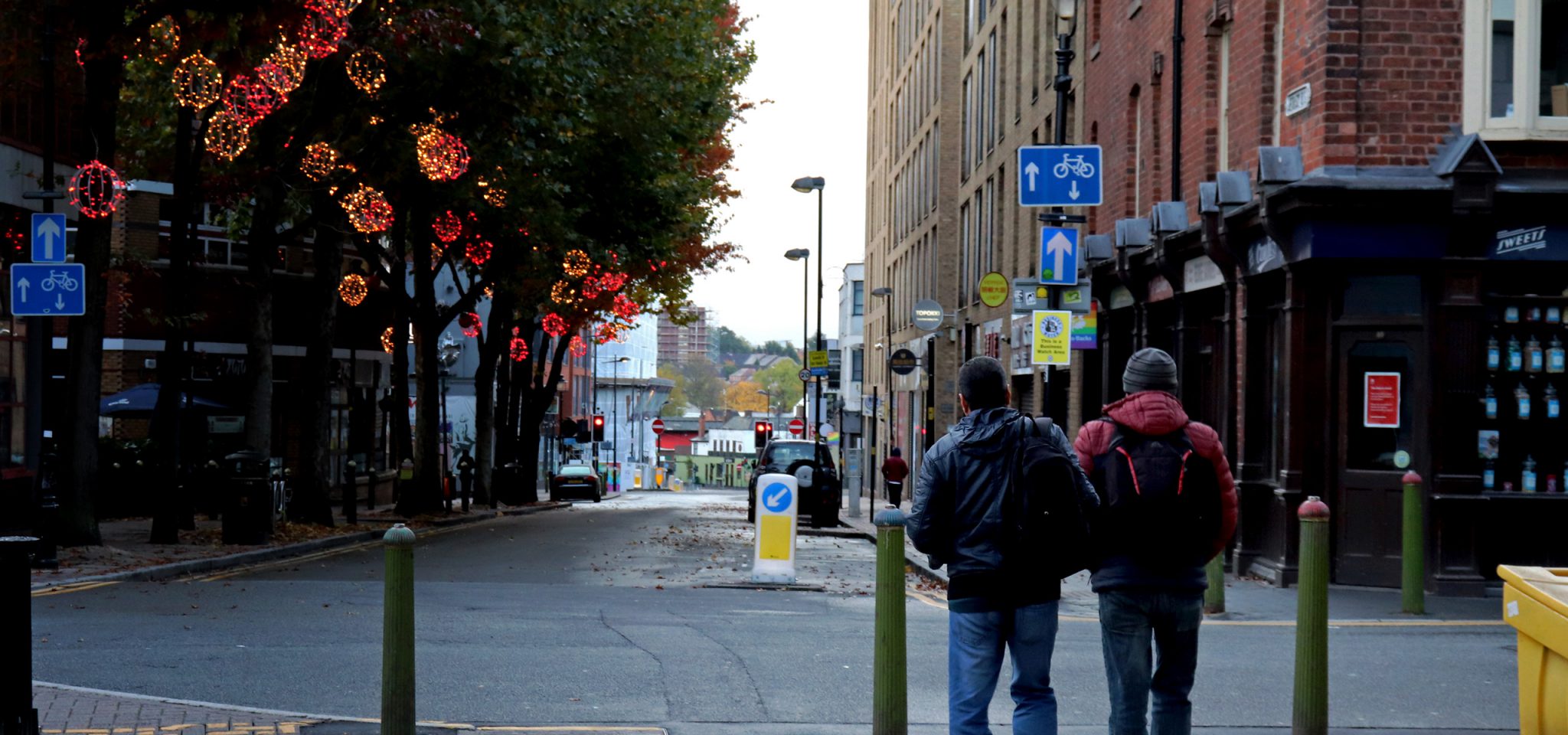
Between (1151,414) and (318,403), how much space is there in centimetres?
1967

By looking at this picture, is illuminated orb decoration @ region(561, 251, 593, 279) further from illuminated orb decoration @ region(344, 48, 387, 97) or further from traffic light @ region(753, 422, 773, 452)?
traffic light @ region(753, 422, 773, 452)

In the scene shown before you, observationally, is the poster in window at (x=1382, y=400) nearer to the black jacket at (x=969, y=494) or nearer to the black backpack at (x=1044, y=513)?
the black jacket at (x=969, y=494)

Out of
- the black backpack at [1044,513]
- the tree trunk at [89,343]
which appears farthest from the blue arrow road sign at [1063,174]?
the tree trunk at [89,343]

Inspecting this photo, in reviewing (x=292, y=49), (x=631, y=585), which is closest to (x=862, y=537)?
(x=631, y=585)

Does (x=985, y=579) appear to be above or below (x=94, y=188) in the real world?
below

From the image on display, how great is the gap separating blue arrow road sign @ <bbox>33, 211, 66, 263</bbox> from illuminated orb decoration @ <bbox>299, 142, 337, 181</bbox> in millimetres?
4847

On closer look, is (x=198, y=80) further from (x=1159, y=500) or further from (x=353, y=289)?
(x=353, y=289)

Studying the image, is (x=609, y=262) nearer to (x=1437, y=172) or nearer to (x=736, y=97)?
(x=736, y=97)

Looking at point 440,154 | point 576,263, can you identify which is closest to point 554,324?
point 576,263

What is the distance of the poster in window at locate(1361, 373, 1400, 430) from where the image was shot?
15.3m

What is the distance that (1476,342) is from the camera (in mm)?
14742

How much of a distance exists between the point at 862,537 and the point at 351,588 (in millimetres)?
14870

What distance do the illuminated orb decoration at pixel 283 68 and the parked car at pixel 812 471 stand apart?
46.2ft

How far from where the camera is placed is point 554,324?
37.5 metres
